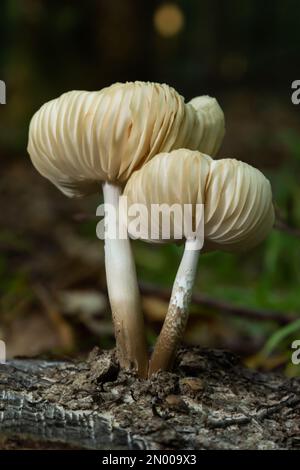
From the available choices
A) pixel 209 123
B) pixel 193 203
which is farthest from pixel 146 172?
pixel 209 123

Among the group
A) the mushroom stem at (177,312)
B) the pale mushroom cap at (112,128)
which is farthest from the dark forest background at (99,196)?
the mushroom stem at (177,312)

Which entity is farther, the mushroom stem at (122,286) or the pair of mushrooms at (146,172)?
the mushroom stem at (122,286)

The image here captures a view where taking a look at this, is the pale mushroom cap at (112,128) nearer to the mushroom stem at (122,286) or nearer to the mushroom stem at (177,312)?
the mushroom stem at (122,286)

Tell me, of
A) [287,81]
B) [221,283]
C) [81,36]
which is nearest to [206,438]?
[221,283]

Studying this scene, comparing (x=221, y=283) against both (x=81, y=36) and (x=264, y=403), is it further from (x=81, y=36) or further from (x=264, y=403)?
(x=81, y=36)

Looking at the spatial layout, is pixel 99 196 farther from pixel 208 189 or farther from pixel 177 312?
pixel 208 189

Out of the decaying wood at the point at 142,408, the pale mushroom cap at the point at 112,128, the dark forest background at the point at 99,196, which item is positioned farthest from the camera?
the dark forest background at the point at 99,196

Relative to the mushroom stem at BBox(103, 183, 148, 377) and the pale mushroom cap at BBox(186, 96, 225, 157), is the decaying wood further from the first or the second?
the pale mushroom cap at BBox(186, 96, 225, 157)
